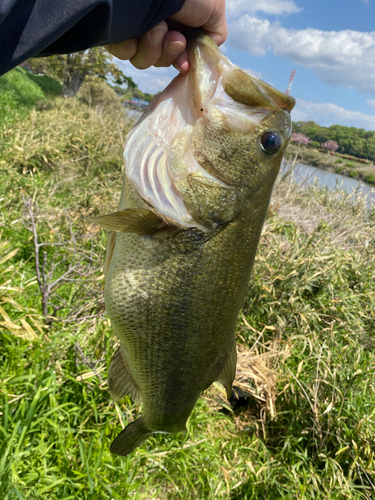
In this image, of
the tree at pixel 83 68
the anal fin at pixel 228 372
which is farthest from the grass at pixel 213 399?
the tree at pixel 83 68

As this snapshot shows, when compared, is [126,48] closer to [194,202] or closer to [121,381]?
[194,202]

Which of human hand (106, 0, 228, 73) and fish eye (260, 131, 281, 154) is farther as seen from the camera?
fish eye (260, 131, 281, 154)

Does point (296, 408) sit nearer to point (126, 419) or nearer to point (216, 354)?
point (126, 419)

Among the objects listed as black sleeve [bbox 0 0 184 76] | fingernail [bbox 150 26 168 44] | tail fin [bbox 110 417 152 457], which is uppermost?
fingernail [bbox 150 26 168 44]

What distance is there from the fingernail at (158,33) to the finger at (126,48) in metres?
0.12

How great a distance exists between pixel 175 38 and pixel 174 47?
41mm

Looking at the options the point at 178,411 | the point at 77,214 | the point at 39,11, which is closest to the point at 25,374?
the point at 178,411

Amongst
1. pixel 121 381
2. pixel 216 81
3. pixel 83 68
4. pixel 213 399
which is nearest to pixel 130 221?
pixel 216 81

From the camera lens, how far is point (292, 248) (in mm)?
4992

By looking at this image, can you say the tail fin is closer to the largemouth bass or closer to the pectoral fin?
the largemouth bass

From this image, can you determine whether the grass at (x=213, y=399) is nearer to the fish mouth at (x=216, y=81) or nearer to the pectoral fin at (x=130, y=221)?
the pectoral fin at (x=130, y=221)

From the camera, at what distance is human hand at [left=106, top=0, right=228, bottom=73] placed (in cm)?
147

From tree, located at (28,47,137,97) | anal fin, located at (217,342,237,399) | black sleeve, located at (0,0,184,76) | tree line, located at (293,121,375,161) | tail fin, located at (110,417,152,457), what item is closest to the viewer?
black sleeve, located at (0,0,184,76)

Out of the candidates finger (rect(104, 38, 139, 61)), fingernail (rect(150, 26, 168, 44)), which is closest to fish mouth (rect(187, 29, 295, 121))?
fingernail (rect(150, 26, 168, 44))
